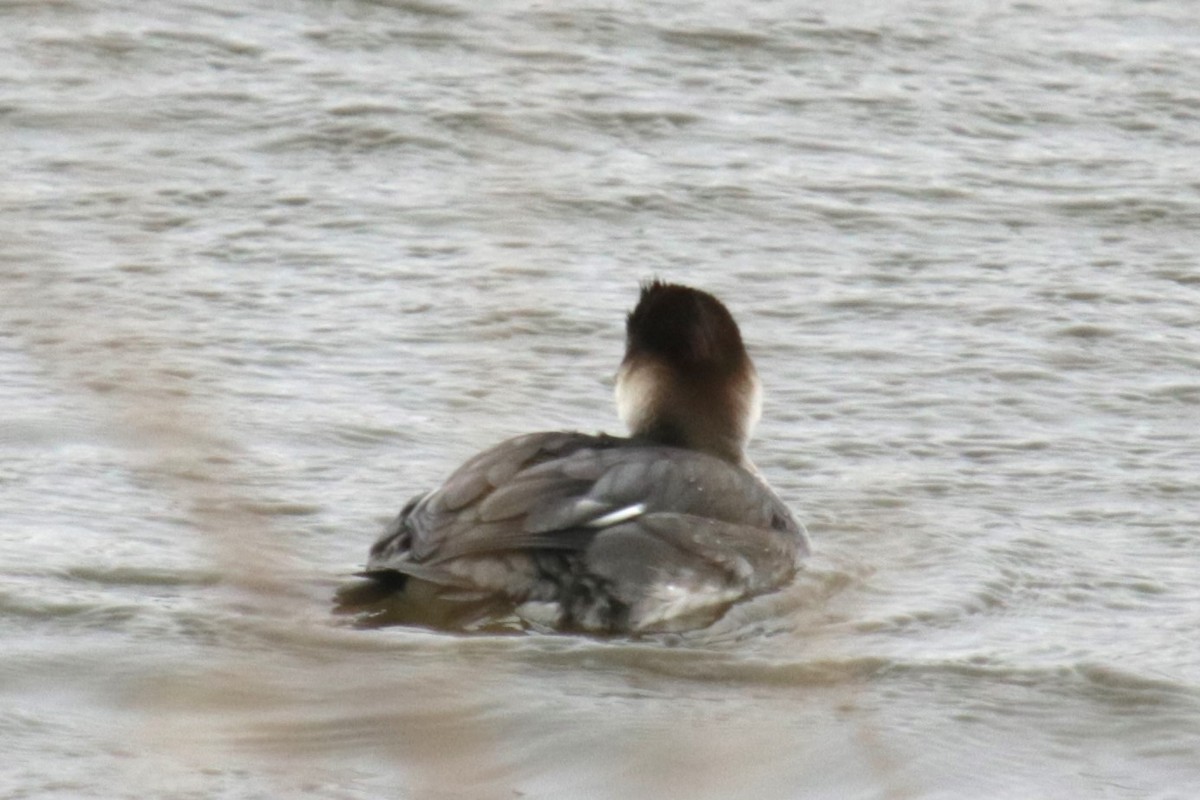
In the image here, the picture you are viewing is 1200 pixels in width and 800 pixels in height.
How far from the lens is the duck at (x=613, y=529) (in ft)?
21.4

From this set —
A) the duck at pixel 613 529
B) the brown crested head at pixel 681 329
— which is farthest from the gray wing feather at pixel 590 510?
the brown crested head at pixel 681 329

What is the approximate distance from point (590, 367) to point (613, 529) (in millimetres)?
2477

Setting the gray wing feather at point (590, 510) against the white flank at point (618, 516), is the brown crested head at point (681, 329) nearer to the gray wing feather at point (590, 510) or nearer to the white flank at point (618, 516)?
the gray wing feather at point (590, 510)

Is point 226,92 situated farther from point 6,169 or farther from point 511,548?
point 511,548

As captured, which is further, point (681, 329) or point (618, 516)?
point (681, 329)

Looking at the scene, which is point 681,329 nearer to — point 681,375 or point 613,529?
point 681,375

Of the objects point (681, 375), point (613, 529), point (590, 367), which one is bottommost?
point (590, 367)

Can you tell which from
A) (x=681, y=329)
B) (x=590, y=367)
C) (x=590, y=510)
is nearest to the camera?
(x=590, y=510)

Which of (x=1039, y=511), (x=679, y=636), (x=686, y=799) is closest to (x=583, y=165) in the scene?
(x=1039, y=511)

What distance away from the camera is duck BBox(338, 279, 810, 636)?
21.4 feet

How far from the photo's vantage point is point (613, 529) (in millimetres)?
6633

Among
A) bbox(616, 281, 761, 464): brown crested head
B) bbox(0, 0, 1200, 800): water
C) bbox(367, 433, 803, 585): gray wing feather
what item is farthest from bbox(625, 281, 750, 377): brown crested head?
bbox(0, 0, 1200, 800): water

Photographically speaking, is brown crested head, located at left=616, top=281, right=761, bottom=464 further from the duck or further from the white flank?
the white flank

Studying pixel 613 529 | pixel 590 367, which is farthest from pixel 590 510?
pixel 590 367
